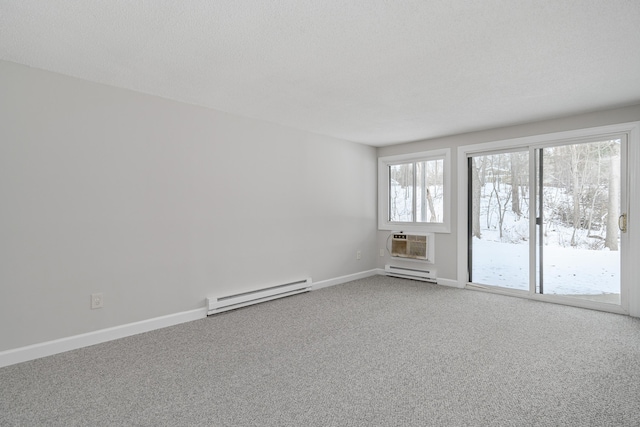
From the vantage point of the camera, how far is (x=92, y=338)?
2.83m

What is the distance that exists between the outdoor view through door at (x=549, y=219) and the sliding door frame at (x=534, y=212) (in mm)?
54

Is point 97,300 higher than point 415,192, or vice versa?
point 415,192

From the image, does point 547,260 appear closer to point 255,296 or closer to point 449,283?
point 449,283

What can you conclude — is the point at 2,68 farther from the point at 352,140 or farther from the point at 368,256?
the point at 368,256

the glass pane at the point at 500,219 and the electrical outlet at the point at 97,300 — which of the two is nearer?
the electrical outlet at the point at 97,300

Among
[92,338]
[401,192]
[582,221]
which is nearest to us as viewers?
[92,338]

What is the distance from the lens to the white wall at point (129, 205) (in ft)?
8.38

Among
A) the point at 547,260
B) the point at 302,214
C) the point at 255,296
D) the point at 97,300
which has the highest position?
the point at 302,214

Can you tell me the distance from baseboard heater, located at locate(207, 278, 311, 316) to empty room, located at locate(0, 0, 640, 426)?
28mm

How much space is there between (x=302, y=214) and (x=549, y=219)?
3.17m

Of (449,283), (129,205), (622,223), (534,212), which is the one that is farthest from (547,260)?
(129,205)

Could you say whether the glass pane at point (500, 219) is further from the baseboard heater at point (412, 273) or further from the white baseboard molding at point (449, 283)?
the baseboard heater at point (412, 273)

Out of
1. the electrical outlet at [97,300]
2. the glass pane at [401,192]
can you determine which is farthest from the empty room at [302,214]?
the glass pane at [401,192]

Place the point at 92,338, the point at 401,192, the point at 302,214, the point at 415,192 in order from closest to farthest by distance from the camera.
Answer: the point at 92,338
the point at 302,214
the point at 415,192
the point at 401,192
